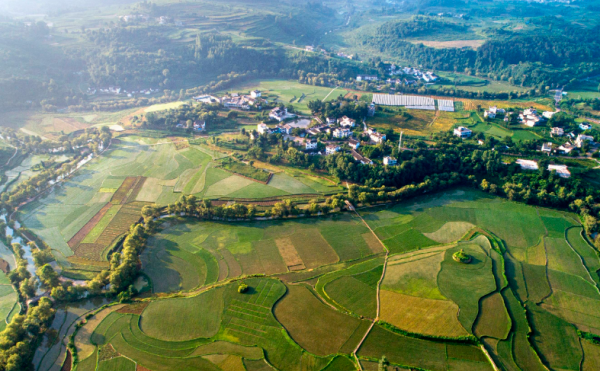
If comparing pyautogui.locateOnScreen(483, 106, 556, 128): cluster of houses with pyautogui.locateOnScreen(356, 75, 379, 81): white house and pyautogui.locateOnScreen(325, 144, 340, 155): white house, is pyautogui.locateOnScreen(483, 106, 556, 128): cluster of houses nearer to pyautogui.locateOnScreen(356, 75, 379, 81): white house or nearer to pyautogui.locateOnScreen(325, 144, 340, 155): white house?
pyautogui.locateOnScreen(356, 75, 379, 81): white house

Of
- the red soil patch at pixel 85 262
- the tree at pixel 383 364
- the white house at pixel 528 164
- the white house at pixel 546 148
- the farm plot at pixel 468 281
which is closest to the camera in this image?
the tree at pixel 383 364

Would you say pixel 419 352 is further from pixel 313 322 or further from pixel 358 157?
pixel 358 157

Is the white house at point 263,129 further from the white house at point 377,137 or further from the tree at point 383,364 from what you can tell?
the tree at point 383,364

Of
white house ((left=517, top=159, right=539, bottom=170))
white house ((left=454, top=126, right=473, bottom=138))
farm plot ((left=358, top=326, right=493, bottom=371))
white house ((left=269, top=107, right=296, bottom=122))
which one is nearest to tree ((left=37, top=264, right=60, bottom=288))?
farm plot ((left=358, top=326, right=493, bottom=371))

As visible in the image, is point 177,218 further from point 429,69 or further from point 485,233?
point 429,69

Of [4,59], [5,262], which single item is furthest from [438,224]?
[4,59]

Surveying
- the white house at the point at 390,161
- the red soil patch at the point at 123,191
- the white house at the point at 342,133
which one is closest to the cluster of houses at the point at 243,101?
the white house at the point at 342,133
